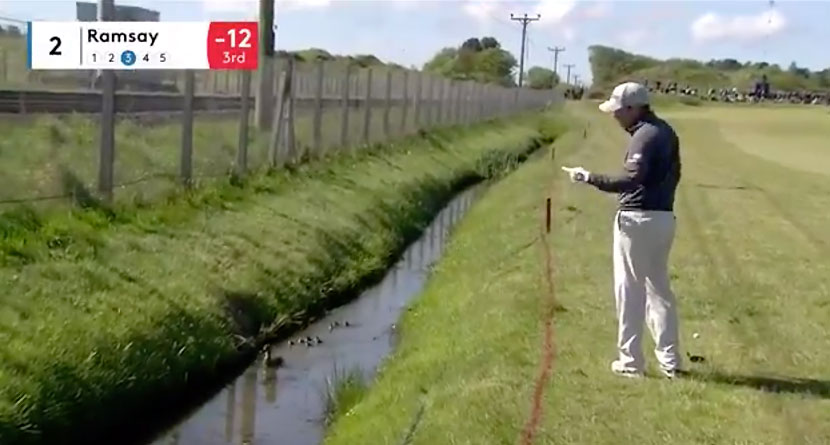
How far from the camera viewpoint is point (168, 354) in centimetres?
1048

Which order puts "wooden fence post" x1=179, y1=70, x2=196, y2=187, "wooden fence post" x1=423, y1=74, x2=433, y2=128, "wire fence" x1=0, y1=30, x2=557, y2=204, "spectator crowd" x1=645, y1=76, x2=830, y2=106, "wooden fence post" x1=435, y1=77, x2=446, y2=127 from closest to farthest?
"wire fence" x1=0, y1=30, x2=557, y2=204, "wooden fence post" x1=179, y1=70, x2=196, y2=187, "wooden fence post" x1=423, y1=74, x2=433, y2=128, "wooden fence post" x1=435, y1=77, x2=446, y2=127, "spectator crowd" x1=645, y1=76, x2=830, y2=106

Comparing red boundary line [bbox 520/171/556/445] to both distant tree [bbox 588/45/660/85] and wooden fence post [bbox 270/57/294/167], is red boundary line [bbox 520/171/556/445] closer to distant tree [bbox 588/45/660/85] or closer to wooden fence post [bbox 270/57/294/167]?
wooden fence post [bbox 270/57/294/167]

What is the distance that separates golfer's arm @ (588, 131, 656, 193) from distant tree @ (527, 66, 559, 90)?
Result: 138 m

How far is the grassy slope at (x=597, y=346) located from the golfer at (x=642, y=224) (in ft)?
0.94

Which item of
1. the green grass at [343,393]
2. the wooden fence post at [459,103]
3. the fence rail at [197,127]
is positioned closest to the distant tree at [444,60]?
the wooden fence post at [459,103]

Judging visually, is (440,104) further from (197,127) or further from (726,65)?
(726,65)

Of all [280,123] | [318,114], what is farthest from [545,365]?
[318,114]

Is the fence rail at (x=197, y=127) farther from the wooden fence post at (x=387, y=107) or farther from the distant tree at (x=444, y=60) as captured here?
the distant tree at (x=444, y=60)

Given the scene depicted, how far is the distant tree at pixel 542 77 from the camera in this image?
493 feet

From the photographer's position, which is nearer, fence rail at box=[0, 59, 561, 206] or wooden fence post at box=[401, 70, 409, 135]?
fence rail at box=[0, 59, 561, 206]

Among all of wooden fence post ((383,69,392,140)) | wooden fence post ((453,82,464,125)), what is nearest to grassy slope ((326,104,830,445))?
wooden fence post ((383,69,392,140))

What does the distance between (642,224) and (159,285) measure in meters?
4.56

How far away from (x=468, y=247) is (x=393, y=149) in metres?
11.8

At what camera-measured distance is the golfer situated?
8.70 metres
